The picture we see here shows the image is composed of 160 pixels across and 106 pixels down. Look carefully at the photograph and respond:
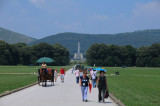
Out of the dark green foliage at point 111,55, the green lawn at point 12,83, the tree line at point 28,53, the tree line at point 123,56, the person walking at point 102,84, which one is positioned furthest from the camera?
the dark green foliage at point 111,55

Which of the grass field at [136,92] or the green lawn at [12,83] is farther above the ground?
the green lawn at [12,83]

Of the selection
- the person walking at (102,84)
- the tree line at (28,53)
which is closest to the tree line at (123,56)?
the tree line at (28,53)

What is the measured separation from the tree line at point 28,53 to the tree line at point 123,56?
15.7m

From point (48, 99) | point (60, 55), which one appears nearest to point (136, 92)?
point (48, 99)

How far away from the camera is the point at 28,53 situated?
139625mm

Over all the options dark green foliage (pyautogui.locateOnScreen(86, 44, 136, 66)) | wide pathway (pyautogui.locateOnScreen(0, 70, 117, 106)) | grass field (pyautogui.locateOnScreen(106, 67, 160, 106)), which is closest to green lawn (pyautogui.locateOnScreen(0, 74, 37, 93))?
wide pathway (pyautogui.locateOnScreen(0, 70, 117, 106))

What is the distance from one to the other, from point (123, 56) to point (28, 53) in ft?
148

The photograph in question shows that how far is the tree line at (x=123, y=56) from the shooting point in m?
137

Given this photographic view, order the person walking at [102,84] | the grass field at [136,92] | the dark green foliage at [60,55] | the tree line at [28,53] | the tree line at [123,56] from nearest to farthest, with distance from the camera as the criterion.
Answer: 1. the person walking at [102,84]
2. the grass field at [136,92]
3. the tree line at [28,53]
4. the tree line at [123,56]
5. the dark green foliage at [60,55]

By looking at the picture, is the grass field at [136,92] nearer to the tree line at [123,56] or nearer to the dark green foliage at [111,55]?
the tree line at [123,56]

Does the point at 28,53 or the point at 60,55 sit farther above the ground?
the point at 28,53

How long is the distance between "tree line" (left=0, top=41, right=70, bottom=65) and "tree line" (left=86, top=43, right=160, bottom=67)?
1571 cm

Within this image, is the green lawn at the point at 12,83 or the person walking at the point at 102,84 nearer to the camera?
the person walking at the point at 102,84

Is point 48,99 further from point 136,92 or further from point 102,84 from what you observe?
point 136,92
